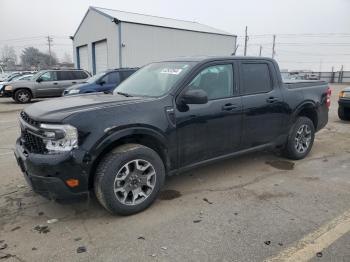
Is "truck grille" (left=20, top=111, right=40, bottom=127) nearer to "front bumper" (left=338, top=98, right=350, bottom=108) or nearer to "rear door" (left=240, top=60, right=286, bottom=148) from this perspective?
"rear door" (left=240, top=60, right=286, bottom=148)

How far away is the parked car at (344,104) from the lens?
9141 mm

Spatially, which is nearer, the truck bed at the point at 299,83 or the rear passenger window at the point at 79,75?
the truck bed at the point at 299,83

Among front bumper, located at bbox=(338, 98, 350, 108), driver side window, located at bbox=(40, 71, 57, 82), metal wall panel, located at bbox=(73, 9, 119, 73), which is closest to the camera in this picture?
front bumper, located at bbox=(338, 98, 350, 108)

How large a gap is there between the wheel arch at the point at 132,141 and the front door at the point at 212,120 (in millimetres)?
222

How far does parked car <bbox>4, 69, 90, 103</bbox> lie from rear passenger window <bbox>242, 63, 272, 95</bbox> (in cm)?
1351

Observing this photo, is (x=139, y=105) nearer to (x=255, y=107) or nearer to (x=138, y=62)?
(x=255, y=107)

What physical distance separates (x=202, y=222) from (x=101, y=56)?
2600 centimetres

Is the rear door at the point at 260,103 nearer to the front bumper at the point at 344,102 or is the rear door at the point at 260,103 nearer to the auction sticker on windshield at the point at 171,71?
the auction sticker on windshield at the point at 171,71

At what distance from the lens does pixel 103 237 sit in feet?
9.91

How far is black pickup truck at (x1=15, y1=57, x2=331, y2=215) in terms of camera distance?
3049 millimetres

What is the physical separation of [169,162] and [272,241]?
1.44 metres

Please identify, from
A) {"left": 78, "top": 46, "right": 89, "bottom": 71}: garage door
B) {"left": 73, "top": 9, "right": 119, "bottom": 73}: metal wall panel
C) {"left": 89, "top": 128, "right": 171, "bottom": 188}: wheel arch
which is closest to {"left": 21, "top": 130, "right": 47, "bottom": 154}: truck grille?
{"left": 89, "top": 128, "right": 171, "bottom": 188}: wheel arch

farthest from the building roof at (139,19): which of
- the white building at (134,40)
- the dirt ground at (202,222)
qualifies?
the dirt ground at (202,222)

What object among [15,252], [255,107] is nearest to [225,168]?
[255,107]
